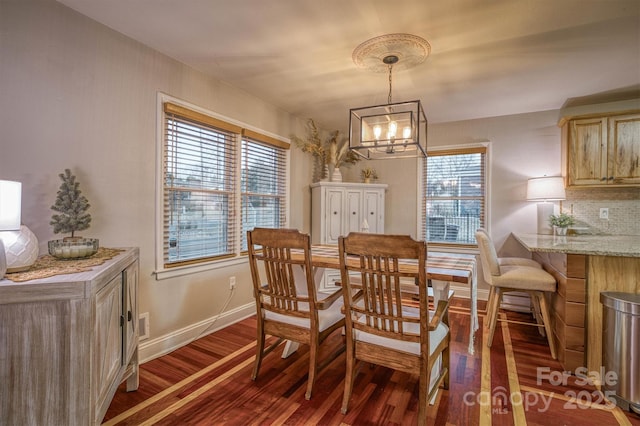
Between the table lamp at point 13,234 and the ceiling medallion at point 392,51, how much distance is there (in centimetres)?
227

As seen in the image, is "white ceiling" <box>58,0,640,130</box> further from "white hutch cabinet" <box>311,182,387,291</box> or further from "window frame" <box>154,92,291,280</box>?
"white hutch cabinet" <box>311,182,387,291</box>

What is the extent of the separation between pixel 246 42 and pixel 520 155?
3.57 metres

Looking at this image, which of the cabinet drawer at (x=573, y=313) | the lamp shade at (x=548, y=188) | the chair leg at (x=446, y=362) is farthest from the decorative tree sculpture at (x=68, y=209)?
the lamp shade at (x=548, y=188)

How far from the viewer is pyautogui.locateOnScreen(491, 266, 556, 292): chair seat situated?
2.51m

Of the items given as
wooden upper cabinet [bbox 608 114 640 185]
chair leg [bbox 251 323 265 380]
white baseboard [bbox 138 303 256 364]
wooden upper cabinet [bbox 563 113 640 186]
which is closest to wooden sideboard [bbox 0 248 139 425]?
chair leg [bbox 251 323 265 380]

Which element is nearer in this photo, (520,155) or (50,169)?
(50,169)

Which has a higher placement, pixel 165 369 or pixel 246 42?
pixel 246 42

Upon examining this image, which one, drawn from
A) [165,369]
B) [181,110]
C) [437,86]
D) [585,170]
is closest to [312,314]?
[165,369]

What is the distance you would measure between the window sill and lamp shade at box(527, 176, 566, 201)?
3.47 meters

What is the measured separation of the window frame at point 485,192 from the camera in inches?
158

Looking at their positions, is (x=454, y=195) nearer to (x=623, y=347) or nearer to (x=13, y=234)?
(x=623, y=347)

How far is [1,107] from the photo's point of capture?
5.55 ft

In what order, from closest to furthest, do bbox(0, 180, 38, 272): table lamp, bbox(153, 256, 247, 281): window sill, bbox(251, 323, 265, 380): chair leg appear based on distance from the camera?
bbox(0, 180, 38, 272): table lamp
bbox(251, 323, 265, 380): chair leg
bbox(153, 256, 247, 281): window sill

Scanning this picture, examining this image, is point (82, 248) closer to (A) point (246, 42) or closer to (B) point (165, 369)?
(B) point (165, 369)
